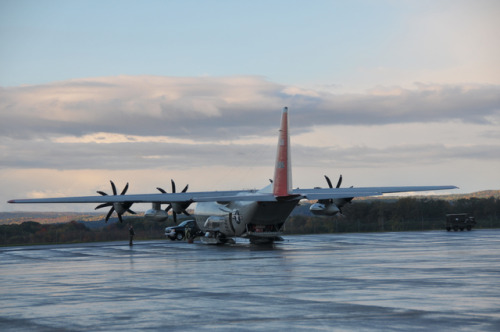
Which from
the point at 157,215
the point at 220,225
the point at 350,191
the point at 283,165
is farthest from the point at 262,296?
the point at 157,215

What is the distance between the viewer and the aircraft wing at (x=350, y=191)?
41.7 m

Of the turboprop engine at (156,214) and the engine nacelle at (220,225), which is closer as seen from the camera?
the engine nacelle at (220,225)

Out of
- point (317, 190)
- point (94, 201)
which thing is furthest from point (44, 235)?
point (317, 190)

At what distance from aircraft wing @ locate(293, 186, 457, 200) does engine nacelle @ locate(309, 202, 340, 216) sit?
1403mm

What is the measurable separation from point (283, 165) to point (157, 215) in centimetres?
1152

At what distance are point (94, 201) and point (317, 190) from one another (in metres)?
15.5

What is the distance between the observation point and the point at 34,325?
13812mm

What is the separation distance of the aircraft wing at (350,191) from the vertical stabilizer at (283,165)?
3.85 ft

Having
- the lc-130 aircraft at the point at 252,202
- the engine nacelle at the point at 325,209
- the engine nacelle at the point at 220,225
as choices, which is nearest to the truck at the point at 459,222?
the lc-130 aircraft at the point at 252,202

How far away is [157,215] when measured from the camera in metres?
48.9

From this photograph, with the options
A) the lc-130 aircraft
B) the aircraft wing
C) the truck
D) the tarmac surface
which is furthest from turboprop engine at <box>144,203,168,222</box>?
the truck

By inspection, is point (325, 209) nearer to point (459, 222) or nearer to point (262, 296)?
point (459, 222)

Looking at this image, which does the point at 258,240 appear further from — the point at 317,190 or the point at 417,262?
the point at 417,262

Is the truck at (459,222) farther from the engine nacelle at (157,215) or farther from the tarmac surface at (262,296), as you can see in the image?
the tarmac surface at (262,296)
